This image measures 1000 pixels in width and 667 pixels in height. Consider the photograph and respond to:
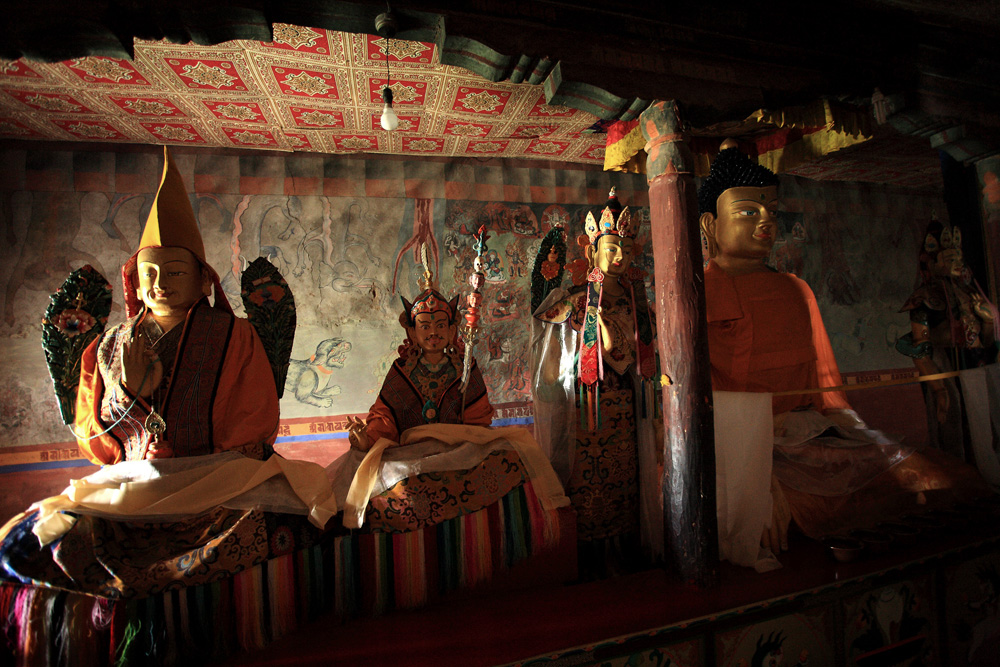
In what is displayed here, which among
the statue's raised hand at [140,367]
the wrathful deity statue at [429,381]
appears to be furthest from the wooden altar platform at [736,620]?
the statue's raised hand at [140,367]

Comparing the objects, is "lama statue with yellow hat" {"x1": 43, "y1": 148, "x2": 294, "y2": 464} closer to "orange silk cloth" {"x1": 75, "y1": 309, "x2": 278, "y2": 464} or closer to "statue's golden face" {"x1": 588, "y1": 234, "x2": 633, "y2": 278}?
"orange silk cloth" {"x1": 75, "y1": 309, "x2": 278, "y2": 464}

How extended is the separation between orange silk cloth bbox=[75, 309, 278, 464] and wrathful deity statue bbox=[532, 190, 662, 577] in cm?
163

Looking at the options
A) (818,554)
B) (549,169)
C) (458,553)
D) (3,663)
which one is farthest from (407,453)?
(549,169)

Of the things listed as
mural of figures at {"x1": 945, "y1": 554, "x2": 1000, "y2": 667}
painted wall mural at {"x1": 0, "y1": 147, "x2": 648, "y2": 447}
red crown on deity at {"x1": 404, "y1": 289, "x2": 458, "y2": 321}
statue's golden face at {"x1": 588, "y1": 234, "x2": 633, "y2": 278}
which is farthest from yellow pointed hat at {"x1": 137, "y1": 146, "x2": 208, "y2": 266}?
mural of figures at {"x1": 945, "y1": 554, "x2": 1000, "y2": 667}

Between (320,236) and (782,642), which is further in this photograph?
(320,236)

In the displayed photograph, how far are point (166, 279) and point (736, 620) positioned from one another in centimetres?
330

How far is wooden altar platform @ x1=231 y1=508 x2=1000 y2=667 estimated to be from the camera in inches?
87.7

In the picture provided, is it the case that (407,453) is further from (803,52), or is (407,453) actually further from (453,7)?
(803,52)

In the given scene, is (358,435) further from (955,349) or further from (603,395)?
(955,349)

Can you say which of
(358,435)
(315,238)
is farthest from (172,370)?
(315,238)

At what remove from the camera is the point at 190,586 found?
208cm

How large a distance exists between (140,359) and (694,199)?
9.81 ft

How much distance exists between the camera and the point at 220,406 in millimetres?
2551

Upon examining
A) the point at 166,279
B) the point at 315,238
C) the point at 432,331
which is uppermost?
the point at 315,238
